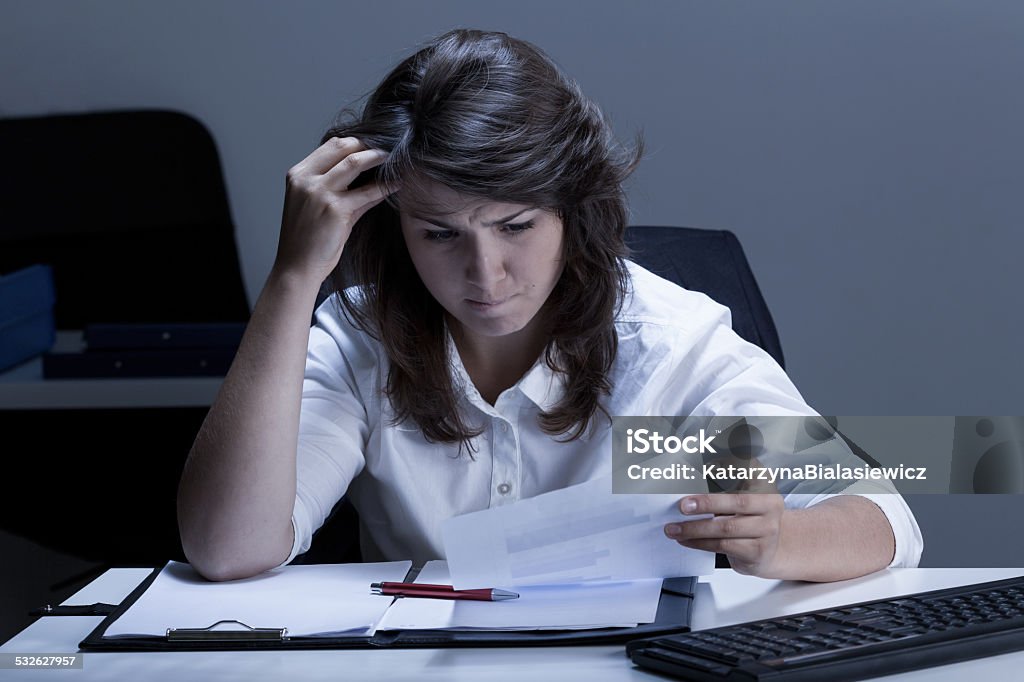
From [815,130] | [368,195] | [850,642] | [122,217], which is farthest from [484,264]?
[122,217]

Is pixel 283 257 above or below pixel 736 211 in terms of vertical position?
above

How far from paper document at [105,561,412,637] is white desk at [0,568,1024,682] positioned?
0.10 feet

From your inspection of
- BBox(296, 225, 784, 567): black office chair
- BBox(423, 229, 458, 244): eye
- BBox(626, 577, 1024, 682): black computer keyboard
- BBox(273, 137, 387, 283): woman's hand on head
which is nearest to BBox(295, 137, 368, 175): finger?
BBox(273, 137, 387, 283): woman's hand on head

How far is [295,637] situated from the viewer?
0.85 meters

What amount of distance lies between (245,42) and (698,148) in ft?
3.23

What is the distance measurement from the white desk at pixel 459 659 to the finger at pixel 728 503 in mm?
79

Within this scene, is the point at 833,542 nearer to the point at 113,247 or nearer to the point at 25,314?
the point at 25,314

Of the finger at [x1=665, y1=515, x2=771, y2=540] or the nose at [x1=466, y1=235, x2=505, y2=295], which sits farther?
the nose at [x1=466, y1=235, x2=505, y2=295]

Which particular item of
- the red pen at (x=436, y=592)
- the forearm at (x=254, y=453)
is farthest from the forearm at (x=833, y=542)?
the forearm at (x=254, y=453)

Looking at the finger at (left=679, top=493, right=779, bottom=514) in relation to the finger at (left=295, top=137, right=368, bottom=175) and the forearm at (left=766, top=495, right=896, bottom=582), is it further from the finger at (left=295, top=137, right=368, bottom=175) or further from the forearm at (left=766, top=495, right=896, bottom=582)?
the finger at (left=295, top=137, right=368, bottom=175)

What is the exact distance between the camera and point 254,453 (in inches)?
41.6

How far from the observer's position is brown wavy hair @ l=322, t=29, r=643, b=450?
1.09 metres

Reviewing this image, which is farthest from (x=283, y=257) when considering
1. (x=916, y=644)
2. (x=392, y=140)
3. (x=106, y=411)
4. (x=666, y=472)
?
(x=106, y=411)

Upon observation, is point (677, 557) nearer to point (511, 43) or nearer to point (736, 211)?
point (511, 43)
